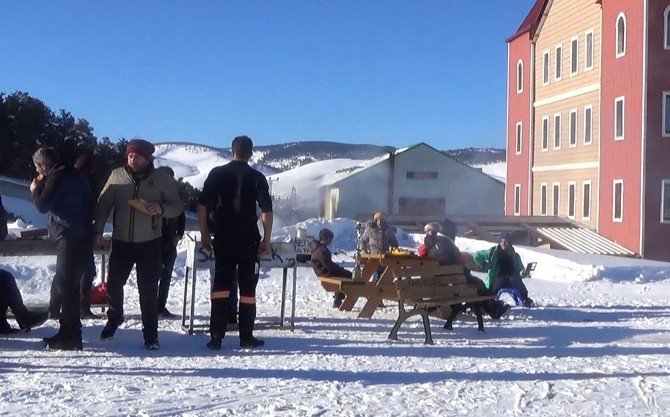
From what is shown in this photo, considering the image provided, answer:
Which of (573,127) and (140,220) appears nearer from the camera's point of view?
(140,220)

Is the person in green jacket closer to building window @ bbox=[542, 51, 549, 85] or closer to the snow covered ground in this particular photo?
the snow covered ground

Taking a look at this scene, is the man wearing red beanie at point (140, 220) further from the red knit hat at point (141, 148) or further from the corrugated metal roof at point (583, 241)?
the corrugated metal roof at point (583, 241)

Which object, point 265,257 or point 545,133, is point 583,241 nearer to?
point 545,133

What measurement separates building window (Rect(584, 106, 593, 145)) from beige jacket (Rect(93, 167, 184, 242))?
29267 millimetres

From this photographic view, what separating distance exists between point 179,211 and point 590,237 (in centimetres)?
2757

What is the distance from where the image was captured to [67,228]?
28.5 feet

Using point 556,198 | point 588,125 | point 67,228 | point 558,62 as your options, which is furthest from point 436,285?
point 558,62

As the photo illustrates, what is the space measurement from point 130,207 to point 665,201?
26.4 metres

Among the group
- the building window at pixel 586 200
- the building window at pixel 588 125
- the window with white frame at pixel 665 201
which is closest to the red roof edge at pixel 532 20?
the building window at pixel 588 125

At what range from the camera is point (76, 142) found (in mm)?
9203

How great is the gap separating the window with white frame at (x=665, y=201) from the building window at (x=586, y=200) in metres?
4.31

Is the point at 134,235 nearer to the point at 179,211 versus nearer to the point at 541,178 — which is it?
the point at 179,211

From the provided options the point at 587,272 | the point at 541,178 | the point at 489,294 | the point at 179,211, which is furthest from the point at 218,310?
the point at 541,178

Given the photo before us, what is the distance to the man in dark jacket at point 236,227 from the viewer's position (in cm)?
905
